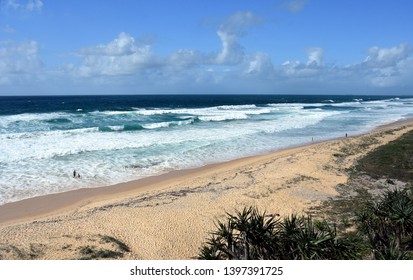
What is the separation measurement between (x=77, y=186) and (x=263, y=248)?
1248 centimetres

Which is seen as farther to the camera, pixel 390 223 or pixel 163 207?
pixel 163 207

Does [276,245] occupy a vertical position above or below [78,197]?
above

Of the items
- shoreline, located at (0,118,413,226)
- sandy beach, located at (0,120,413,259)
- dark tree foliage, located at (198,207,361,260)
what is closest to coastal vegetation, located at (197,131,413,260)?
dark tree foliage, located at (198,207,361,260)

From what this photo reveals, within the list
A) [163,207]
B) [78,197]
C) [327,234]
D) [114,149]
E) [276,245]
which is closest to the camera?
[276,245]

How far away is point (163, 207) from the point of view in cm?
1430

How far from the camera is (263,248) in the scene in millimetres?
7234

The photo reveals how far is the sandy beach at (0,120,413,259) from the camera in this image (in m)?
11.0

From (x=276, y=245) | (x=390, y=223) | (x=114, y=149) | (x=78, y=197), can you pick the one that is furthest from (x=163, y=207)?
(x=114, y=149)

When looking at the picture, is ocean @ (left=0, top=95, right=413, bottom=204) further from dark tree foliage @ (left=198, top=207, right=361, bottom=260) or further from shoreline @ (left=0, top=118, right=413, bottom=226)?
dark tree foliage @ (left=198, top=207, right=361, bottom=260)

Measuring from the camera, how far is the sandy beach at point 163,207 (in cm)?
1102

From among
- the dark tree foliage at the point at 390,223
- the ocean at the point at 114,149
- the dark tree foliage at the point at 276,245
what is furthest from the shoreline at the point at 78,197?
the dark tree foliage at the point at 390,223

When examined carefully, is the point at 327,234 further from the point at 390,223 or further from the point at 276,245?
the point at 390,223

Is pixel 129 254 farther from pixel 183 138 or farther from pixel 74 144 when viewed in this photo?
pixel 183 138

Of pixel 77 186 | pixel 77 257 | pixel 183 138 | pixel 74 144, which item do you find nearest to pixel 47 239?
pixel 77 257
